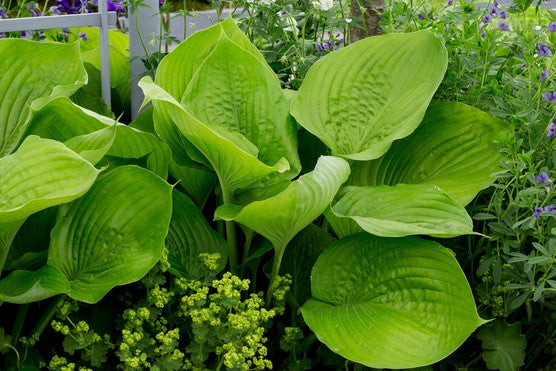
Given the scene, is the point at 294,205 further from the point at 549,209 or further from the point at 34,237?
the point at 34,237

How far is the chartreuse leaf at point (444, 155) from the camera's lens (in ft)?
7.62

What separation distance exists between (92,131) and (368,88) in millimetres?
791

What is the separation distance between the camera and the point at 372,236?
84.3 inches

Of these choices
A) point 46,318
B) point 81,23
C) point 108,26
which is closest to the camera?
point 46,318

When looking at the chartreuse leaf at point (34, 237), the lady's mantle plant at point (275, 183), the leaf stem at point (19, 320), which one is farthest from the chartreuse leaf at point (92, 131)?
the leaf stem at point (19, 320)

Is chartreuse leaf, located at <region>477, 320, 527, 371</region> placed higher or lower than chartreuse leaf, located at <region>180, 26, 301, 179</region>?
lower

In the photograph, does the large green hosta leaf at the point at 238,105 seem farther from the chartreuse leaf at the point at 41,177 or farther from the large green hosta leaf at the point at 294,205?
the chartreuse leaf at the point at 41,177

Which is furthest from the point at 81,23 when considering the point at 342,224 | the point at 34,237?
the point at 342,224

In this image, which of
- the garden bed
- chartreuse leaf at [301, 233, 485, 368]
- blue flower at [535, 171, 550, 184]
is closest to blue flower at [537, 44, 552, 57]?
the garden bed

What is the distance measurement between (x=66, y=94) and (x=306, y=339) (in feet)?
3.00

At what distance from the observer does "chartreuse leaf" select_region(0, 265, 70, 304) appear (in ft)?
6.12

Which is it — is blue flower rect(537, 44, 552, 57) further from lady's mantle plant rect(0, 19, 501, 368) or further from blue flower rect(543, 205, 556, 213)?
blue flower rect(543, 205, 556, 213)

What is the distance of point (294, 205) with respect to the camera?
1965 mm

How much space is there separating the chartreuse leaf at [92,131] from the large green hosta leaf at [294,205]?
0.88ft
